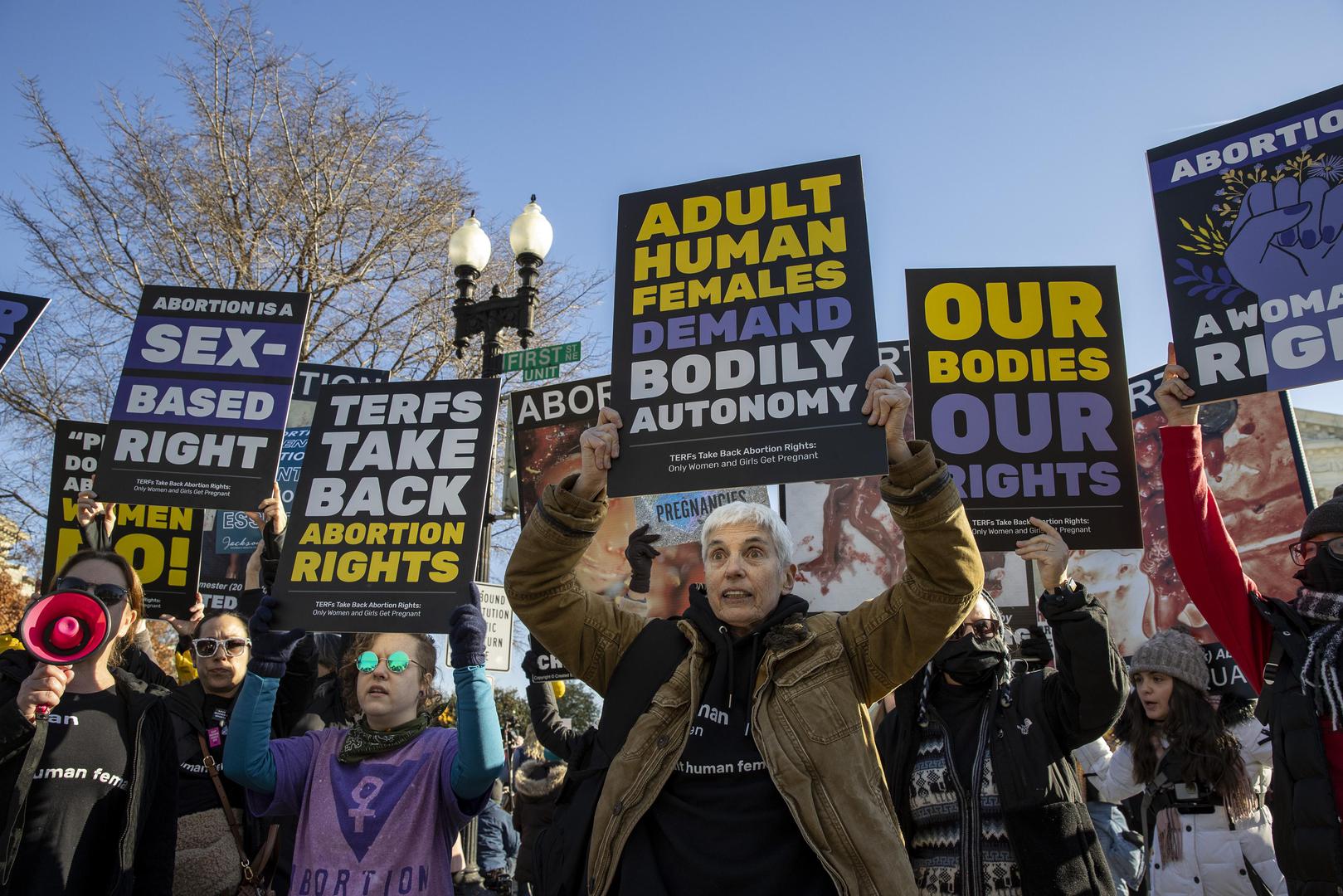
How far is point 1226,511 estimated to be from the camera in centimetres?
888

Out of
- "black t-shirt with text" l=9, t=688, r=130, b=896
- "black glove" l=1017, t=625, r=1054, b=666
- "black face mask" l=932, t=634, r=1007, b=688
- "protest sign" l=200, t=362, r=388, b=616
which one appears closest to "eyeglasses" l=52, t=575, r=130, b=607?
"black t-shirt with text" l=9, t=688, r=130, b=896

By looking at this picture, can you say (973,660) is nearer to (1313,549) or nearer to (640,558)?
(1313,549)

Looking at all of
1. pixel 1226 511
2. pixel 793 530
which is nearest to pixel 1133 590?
pixel 1226 511

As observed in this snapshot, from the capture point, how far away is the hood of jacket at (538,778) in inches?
288

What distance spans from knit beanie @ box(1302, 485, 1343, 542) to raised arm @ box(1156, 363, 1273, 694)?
0.80 feet

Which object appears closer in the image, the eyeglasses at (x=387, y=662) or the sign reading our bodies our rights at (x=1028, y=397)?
the eyeglasses at (x=387, y=662)

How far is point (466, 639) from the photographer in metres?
3.70

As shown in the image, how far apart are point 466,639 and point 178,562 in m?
3.77

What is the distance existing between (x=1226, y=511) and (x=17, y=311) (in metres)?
9.21

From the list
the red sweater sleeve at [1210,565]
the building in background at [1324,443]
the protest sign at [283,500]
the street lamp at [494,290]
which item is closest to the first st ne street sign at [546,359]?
the street lamp at [494,290]

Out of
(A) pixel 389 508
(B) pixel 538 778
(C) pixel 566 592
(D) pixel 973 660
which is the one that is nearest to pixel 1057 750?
(D) pixel 973 660

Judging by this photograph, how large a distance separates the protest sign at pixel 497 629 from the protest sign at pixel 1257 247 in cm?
488

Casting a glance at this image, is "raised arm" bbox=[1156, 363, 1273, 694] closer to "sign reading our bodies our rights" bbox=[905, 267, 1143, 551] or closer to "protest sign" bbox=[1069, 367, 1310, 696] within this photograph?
"sign reading our bodies our rights" bbox=[905, 267, 1143, 551]

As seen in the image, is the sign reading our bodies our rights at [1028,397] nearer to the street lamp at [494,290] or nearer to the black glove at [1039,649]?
the black glove at [1039,649]
